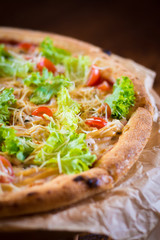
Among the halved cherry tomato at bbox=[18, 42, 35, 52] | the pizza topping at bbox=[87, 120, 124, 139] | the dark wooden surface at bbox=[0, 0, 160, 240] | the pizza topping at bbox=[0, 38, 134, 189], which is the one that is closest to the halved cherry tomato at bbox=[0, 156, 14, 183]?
the pizza topping at bbox=[0, 38, 134, 189]

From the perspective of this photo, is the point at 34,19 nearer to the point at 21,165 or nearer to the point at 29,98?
the point at 29,98

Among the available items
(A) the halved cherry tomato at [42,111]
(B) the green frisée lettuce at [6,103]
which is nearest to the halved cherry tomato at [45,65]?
(B) the green frisée lettuce at [6,103]

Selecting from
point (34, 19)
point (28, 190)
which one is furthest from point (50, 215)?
point (34, 19)

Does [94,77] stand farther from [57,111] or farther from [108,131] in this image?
[108,131]

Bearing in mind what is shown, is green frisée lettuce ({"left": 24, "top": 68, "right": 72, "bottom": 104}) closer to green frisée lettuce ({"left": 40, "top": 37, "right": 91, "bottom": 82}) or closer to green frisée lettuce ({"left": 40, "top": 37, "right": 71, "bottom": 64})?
green frisée lettuce ({"left": 40, "top": 37, "right": 91, "bottom": 82})

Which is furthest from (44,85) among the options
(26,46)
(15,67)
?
(26,46)

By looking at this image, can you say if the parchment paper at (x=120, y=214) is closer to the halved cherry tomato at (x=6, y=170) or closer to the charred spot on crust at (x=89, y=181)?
the charred spot on crust at (x=89, y=181)
